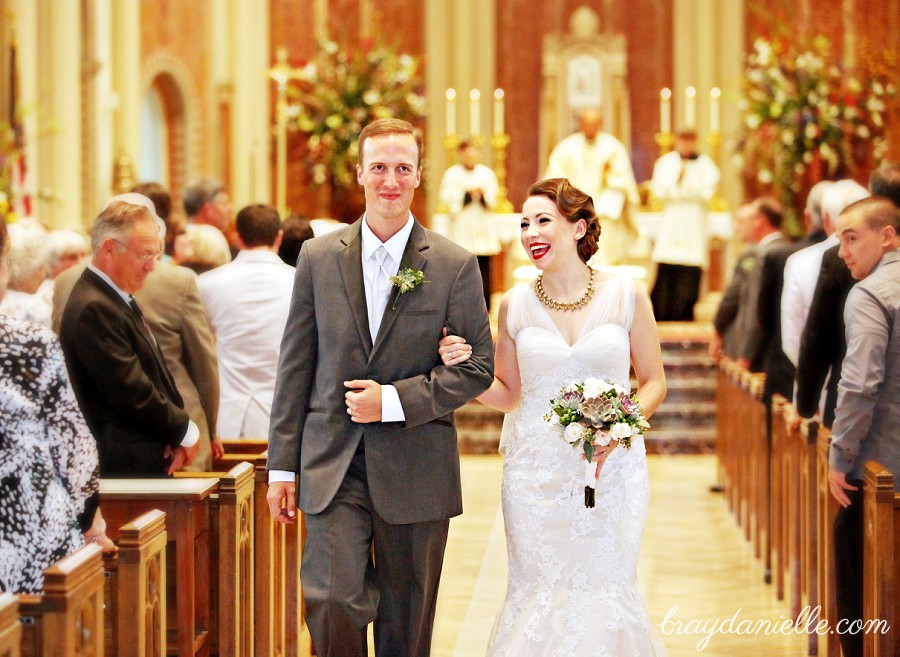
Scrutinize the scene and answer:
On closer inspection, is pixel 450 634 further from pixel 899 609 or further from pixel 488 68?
pixel 488 68

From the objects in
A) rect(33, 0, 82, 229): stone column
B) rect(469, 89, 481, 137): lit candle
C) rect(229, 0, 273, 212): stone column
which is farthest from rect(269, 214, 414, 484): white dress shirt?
rect(229, 0, 273, 212): stone column

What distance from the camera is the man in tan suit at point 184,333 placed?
18.2 feet

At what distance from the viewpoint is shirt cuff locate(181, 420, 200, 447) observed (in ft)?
16.4

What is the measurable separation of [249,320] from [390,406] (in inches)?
99.1

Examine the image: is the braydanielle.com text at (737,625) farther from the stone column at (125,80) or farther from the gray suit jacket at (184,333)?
the stone column at (125,80)

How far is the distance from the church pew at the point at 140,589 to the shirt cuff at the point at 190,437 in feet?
4.13

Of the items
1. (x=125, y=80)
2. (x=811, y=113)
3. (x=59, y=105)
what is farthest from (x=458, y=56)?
(x=59, y=105)

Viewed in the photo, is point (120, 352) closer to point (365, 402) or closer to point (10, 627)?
point (365, 402)

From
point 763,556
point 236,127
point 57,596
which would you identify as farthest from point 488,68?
point 57,596

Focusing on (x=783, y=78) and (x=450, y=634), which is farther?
(x=783, y=78)

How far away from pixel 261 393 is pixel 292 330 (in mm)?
2389

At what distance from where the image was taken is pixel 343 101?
1588 centimetres

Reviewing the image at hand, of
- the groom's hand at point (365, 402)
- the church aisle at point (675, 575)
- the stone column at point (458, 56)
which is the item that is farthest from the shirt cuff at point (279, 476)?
the stone column at point (458, 56)

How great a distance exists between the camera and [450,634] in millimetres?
6176
